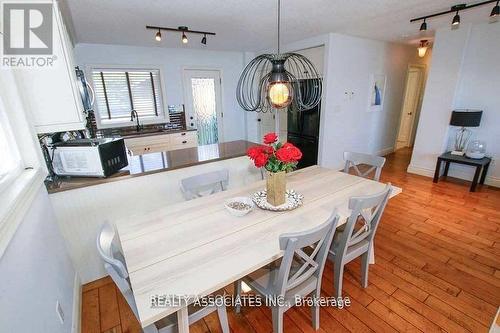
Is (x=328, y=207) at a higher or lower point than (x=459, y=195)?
higher

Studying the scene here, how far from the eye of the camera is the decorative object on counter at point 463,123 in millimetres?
3422

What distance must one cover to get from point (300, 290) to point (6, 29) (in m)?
2.32

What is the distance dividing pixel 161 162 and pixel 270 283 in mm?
1526

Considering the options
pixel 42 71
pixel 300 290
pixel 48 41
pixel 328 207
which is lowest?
pixel 300 290

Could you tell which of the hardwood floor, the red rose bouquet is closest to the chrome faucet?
the hardwood floor

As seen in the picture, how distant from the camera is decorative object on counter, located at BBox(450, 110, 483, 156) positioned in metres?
3.42

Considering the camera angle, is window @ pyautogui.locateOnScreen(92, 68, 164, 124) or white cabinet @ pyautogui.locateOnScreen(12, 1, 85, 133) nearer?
white cabinet @ pyautogui.locateOnScreen(12, 1, 85, 133)

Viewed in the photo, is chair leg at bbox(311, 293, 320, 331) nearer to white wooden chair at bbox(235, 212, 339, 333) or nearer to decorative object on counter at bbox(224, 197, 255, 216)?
white wooden chair at bbox(235, 212, 339, 333)

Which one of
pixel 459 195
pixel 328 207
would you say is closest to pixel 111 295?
pixel 328 207

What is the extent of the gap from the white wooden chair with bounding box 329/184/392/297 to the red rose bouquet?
1.47 feet

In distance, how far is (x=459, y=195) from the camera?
3465mm

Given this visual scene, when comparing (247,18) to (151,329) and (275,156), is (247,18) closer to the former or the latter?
(275,156)

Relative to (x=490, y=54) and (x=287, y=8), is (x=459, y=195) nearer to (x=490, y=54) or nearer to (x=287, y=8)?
(x=490, y=54)

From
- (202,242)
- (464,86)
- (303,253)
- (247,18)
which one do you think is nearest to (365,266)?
(303,253)
